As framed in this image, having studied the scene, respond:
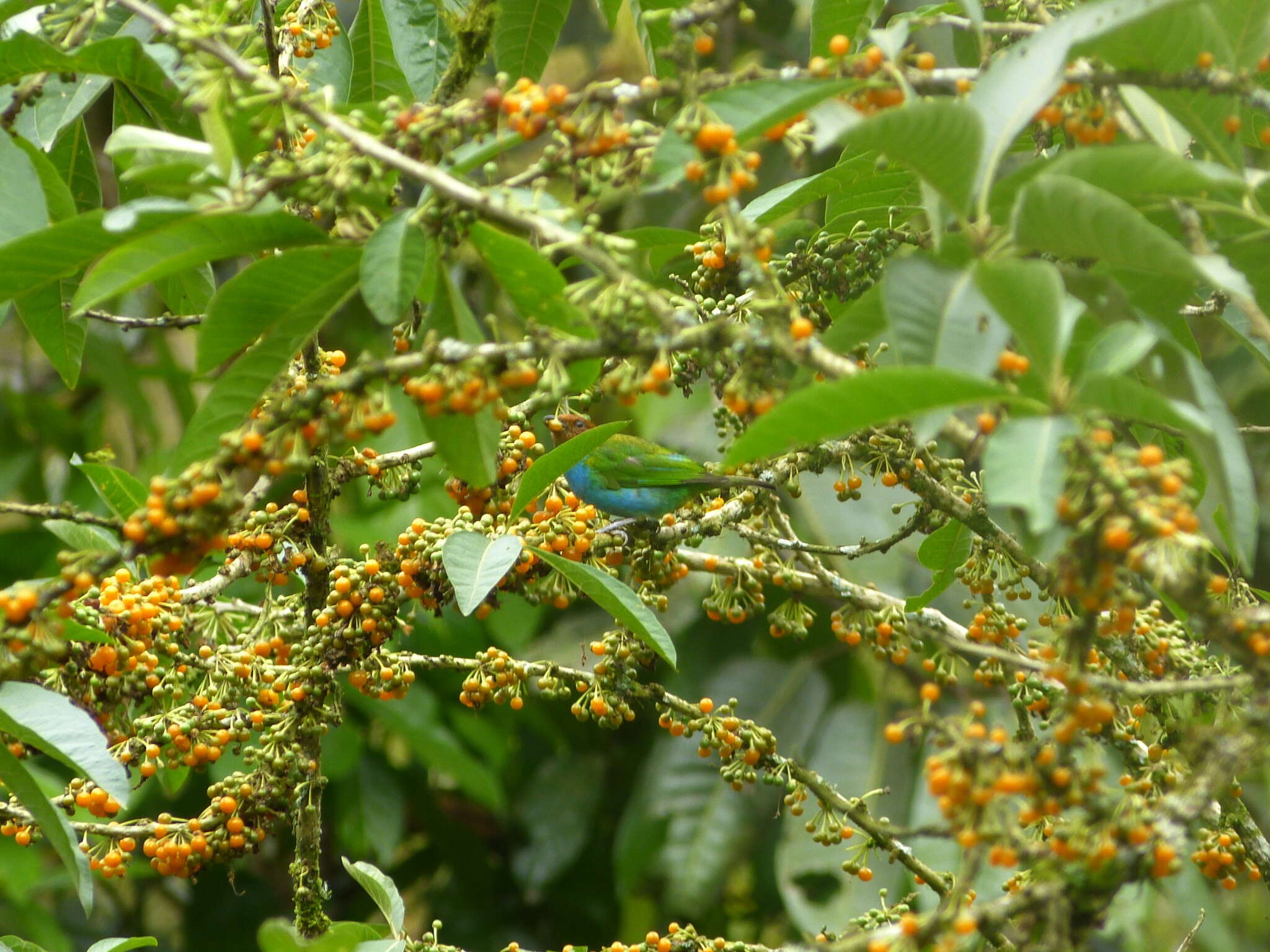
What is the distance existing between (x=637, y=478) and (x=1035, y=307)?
2800 mm

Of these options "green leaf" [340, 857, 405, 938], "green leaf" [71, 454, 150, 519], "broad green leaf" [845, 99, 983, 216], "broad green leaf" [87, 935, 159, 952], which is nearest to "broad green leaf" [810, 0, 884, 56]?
"broad green leaf" [845, 99, 983, 216]

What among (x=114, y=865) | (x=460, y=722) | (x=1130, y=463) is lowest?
(x=460, y=722)

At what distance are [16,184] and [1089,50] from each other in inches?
67.6

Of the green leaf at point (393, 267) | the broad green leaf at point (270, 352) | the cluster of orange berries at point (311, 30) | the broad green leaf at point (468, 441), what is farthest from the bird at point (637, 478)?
the green leaf at point (393, 267)

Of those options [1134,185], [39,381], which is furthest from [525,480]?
[39,381]

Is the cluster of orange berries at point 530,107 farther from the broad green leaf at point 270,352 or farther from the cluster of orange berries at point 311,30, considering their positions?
the cluster of orange berries at point 311,30

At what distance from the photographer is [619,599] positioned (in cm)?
212

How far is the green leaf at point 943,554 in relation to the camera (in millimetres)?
2473

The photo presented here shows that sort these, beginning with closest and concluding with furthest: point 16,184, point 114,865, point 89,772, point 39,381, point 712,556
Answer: point 89,772 < point 16,184 < point 114,865 < point 712,556 < point 39,381

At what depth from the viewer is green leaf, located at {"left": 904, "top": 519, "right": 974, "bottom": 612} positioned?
8.11ft

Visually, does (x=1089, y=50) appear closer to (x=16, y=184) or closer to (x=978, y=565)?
(x=978, y=565)

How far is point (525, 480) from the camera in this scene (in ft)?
7.55

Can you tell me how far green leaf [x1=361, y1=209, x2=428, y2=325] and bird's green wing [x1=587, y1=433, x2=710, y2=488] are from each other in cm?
226

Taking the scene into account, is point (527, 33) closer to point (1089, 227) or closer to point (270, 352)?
point (270, 352)
